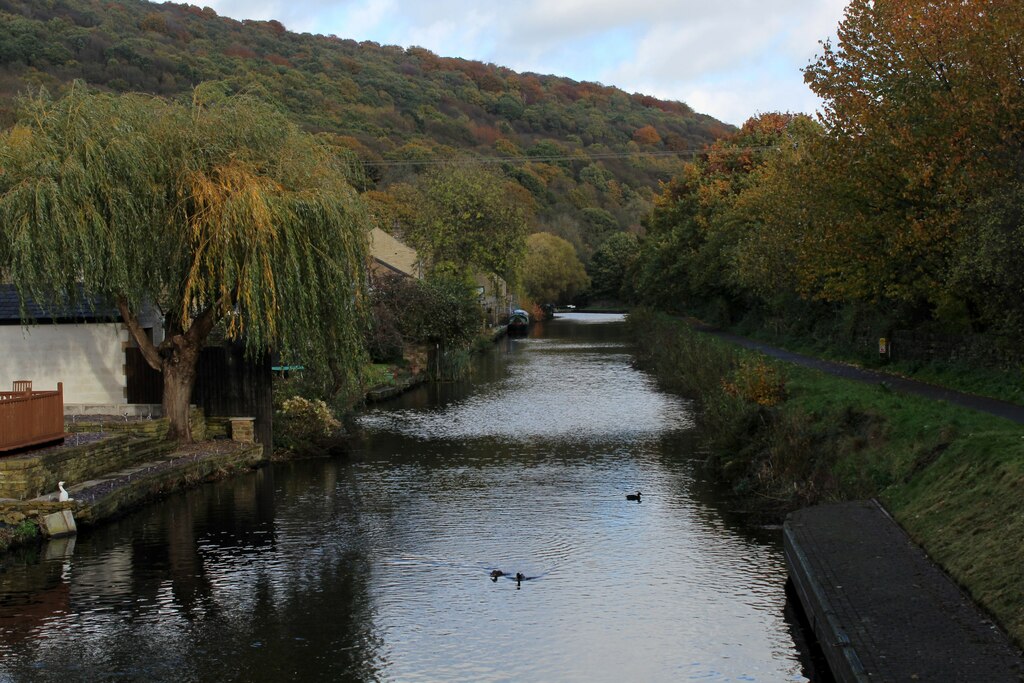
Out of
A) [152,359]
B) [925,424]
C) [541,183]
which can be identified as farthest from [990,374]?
[541,183]

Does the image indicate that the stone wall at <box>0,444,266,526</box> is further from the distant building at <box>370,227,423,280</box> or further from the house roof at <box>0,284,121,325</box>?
the distant building at <box>370,227,423,280</box>

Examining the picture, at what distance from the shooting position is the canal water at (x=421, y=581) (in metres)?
12.5

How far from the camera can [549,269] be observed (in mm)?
119812

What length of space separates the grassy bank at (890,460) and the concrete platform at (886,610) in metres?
0.27

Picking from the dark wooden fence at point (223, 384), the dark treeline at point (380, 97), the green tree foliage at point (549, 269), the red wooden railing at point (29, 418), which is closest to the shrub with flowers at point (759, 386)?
the dark wooden fence at point (223, 384)

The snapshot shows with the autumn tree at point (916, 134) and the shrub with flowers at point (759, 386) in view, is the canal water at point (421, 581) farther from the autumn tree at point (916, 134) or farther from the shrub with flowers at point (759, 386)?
the autumn tree at point (916, 134)

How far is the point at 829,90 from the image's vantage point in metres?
32.1

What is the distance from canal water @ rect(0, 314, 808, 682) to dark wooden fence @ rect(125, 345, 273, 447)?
5.85 ft

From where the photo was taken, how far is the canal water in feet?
41.1

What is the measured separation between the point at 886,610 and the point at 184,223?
53.8 ft

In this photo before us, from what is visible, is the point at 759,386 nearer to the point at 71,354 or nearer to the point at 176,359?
the point at 176,359

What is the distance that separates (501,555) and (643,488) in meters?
6.17

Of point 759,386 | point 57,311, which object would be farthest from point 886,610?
point 57,311

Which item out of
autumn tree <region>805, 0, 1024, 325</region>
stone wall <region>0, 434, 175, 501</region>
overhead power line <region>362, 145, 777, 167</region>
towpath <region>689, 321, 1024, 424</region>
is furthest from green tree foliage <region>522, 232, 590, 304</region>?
stone wall <region>0, 434, 175, 501</region>
